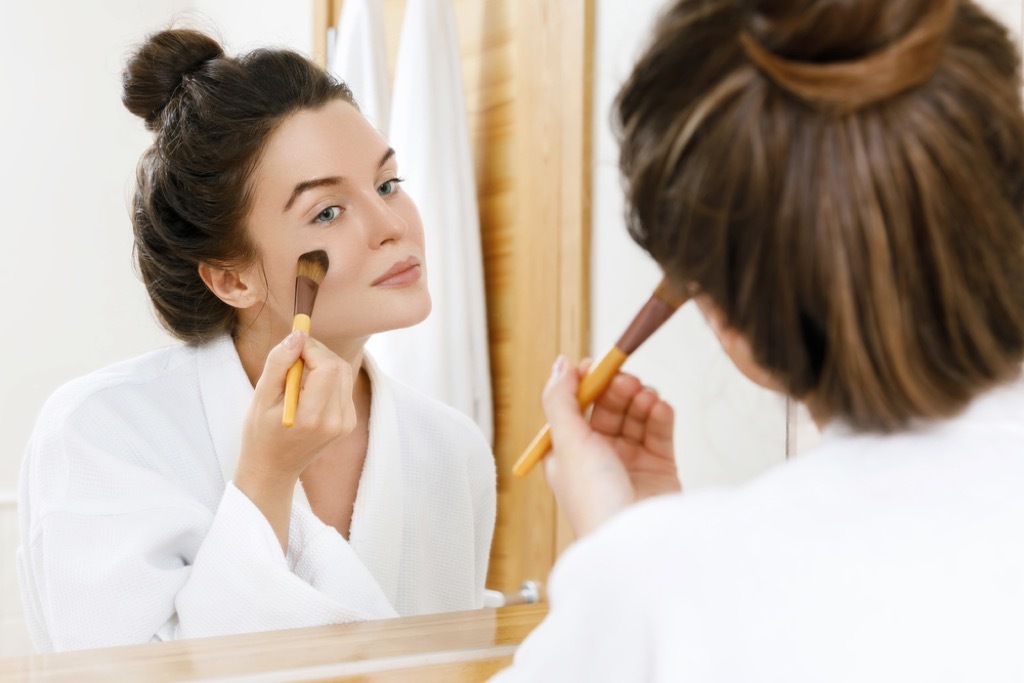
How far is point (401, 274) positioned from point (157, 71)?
215 mm

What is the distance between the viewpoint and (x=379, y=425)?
732 millimetres

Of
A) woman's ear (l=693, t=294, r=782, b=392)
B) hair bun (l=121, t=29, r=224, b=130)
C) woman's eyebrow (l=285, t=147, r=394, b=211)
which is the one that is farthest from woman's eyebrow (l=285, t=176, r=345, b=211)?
woman's ear (l=693, t=294, r=782, b=392)

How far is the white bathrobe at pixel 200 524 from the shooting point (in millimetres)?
596

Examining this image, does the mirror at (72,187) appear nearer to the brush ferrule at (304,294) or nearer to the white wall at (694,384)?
the brush ferrule at (304,294)

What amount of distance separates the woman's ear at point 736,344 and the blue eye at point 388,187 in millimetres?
376

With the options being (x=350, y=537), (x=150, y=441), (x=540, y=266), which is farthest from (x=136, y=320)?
(x=540, y=266)

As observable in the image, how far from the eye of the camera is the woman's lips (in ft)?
2.33

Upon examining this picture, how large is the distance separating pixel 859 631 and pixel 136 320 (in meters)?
0.54

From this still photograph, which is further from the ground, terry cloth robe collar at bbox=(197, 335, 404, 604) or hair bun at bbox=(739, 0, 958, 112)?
hair bun at bbox=(739, 0, 958, 112)

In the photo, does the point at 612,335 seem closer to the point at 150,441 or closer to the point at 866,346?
the point at 150,441

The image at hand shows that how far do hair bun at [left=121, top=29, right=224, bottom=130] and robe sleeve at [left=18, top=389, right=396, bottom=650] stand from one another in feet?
0.71

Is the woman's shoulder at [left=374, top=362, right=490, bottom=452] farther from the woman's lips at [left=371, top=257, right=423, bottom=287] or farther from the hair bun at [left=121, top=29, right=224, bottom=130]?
the hair bun at [left=121, top=29, right=224, bottom=130]

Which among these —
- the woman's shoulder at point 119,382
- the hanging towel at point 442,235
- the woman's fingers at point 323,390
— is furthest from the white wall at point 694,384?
the woman's shoulder at point 119,382

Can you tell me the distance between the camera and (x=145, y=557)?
60 cm
